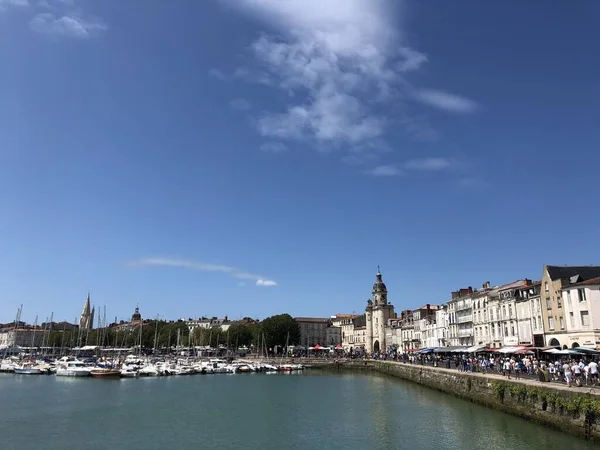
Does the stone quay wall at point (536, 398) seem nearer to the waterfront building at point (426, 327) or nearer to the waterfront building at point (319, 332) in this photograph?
the waterfront building at point (426, 327)

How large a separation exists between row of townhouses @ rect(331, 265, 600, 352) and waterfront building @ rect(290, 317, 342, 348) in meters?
61.8

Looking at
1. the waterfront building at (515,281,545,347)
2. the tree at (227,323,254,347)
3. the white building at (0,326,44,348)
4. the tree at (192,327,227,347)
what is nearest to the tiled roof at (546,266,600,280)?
the waterfront building at (515,281,545,347)

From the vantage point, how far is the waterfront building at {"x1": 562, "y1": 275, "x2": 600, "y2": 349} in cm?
4422

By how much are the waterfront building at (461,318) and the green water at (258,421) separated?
24.9m

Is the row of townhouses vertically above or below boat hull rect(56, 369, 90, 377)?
above

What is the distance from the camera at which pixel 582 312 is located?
150ft

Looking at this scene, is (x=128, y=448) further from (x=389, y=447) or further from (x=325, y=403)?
(x=325, y=403)

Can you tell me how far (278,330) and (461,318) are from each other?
5837 centimetres

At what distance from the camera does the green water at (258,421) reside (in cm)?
2600

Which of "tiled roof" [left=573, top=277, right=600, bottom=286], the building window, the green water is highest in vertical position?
"tiled roof" [left=573, top=277, right=600, bottom=286]

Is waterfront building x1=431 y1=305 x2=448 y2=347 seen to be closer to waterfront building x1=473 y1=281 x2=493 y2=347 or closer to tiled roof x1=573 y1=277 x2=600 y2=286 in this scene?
waterfront building x1=473 y1=281 x2=493 y2=347

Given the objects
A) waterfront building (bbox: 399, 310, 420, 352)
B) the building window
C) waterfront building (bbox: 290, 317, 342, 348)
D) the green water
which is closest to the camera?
the green water

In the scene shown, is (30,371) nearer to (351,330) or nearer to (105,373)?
(105,373)

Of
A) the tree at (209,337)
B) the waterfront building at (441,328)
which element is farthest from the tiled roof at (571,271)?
the tree at (209,337)
